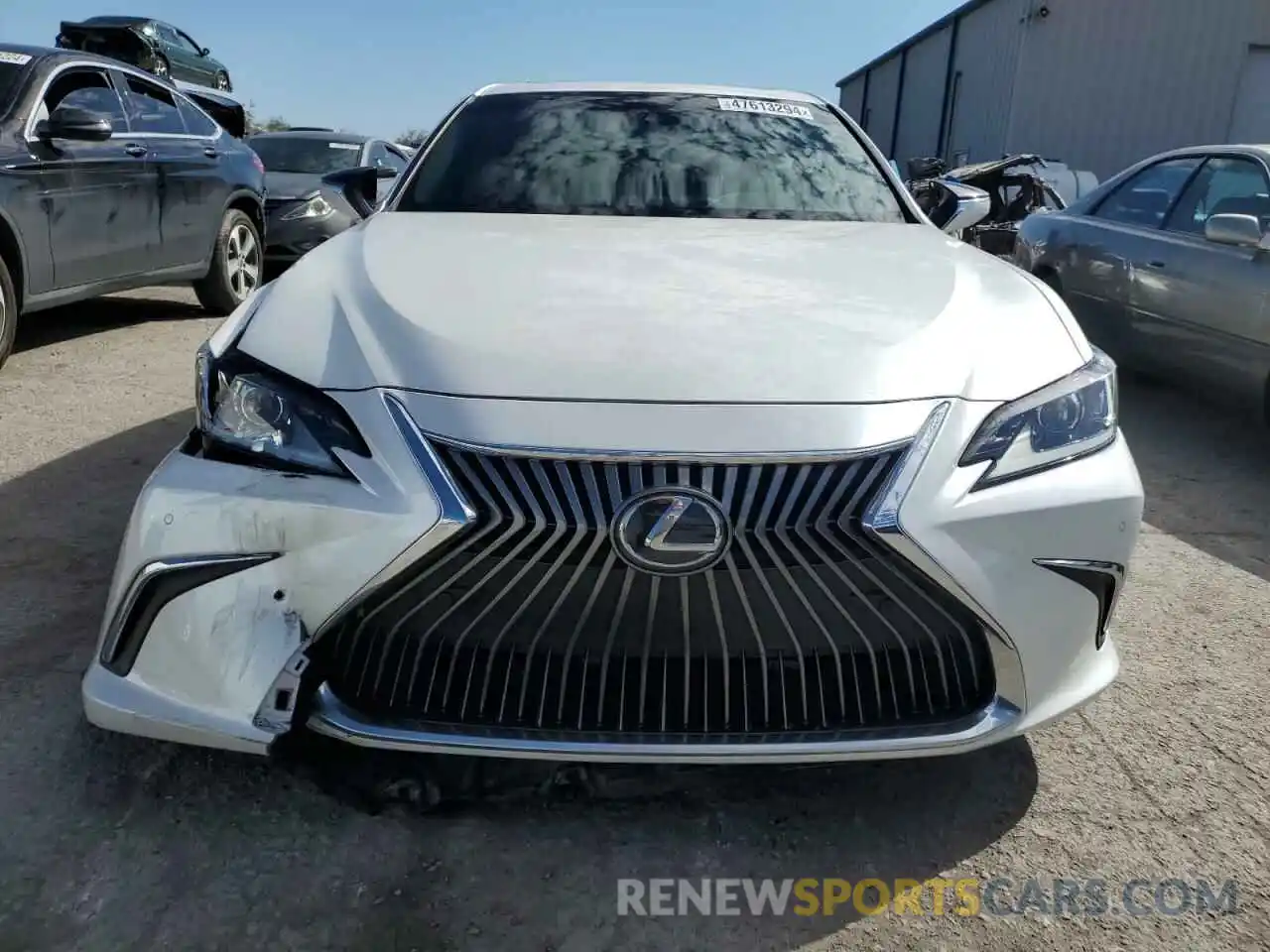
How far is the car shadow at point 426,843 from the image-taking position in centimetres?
171

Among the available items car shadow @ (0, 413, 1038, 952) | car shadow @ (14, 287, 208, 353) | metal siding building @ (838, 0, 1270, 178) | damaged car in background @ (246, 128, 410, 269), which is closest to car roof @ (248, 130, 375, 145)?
damaged car in background @ (246, 128, 410, 269)

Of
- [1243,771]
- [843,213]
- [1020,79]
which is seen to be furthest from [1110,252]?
[1020,79]

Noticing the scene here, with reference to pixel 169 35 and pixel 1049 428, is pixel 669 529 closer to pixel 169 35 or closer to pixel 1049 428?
pixel 1049 428

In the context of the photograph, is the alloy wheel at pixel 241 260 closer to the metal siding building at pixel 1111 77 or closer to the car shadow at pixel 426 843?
the car shadow at pixel 426 843

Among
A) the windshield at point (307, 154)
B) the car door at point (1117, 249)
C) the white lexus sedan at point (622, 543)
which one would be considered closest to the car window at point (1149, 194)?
the car door at point (1117, 249)

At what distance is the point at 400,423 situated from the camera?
172cm

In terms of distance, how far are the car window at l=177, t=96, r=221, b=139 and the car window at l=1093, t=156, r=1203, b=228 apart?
554cm

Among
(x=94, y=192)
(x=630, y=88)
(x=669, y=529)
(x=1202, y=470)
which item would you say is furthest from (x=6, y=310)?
(x=1202, y=470)

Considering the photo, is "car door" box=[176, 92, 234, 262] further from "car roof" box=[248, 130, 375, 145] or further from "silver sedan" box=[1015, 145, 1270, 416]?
"silver sedan" box=[1015, 145, 1270, 416]

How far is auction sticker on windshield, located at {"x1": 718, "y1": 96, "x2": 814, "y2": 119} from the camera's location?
345 centimetres

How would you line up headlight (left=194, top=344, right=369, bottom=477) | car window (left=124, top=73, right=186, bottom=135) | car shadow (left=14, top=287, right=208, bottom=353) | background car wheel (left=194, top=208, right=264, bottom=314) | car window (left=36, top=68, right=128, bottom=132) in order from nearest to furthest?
headlight (left=194, top=344, right=369, bottom=477)
car window (left=36, top=68, right=128, bottom=132)
car window (left=124, top=73, right=186, bottom=135)
car shadow (left=14, top=287, right=208, bottom=353)
background car wheel (left=194, top=208, right=264, bottom=314)

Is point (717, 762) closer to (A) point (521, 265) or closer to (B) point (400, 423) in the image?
(B) point (400, 423)

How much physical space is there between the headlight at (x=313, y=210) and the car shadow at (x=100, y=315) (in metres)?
1.01

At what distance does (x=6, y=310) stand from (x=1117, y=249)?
18.0 ft
